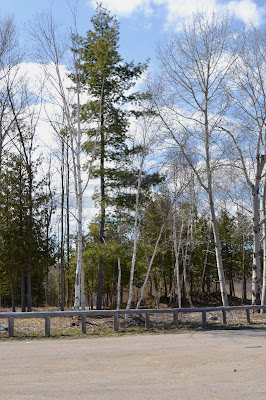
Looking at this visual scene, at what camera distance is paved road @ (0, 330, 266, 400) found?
17.3 ft

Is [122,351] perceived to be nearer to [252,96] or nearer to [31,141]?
[252,96]

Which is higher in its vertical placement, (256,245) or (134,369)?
(256,245)

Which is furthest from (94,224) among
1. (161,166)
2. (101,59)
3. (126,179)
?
(101,59)

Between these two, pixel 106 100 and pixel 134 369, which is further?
pixel 106 100

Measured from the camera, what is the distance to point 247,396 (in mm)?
5086

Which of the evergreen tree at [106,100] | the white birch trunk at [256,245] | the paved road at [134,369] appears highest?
the evergreen tree at [106,100]

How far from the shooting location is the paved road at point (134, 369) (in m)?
5.26

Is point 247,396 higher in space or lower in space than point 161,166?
lower

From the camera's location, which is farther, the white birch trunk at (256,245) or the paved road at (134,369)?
the white birch trunk at (256,245)

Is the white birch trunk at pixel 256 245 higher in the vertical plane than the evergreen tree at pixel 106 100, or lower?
lower

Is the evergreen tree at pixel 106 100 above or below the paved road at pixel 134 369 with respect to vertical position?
above

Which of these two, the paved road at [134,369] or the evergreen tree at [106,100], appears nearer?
the paved road at [134,369]

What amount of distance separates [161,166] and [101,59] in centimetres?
577

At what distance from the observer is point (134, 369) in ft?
22.0
